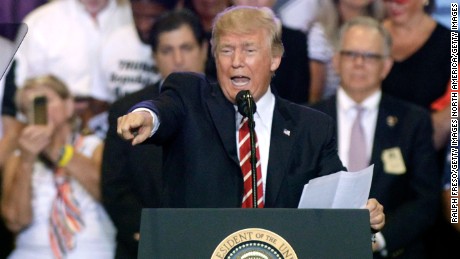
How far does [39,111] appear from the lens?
15.7ft

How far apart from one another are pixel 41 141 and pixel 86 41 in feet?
1.94

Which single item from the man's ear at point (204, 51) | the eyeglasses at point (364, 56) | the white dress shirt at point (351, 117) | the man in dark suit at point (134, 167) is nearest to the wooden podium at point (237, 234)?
the man in dark suit at point (134, 167)

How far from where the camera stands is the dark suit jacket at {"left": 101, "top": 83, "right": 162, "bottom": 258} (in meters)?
4.22

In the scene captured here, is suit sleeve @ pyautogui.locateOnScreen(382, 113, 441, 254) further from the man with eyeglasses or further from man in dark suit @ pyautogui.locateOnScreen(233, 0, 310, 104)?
man in dark suit @ pyautogui.locateOnScreen(233, 0, 310, 104)

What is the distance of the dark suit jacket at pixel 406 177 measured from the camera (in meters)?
4.50

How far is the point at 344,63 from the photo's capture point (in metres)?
4.71

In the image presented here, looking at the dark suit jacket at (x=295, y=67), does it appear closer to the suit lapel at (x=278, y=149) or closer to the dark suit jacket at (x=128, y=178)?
the dark suit jacket at (x=128, y=178)

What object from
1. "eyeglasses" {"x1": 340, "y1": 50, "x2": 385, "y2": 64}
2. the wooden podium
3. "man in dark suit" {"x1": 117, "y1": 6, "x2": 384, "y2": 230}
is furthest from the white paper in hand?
"eyeglasses" {"x1": 340, "y1": 50, "x2": 385, "y2": 64}

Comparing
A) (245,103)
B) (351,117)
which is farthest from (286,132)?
(351,117)

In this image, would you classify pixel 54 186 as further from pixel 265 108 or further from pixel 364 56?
pixel 265 108

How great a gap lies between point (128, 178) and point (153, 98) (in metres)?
0.39

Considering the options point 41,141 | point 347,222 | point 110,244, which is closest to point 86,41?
point 41,141

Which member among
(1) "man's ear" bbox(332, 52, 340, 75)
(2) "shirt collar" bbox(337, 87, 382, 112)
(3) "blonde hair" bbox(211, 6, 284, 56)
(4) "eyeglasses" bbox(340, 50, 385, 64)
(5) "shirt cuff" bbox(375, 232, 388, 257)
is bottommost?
(5) "shirt cuff" bbox(375, 232, 388, 257)

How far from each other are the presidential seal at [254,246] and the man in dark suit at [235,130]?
484 millimetres
